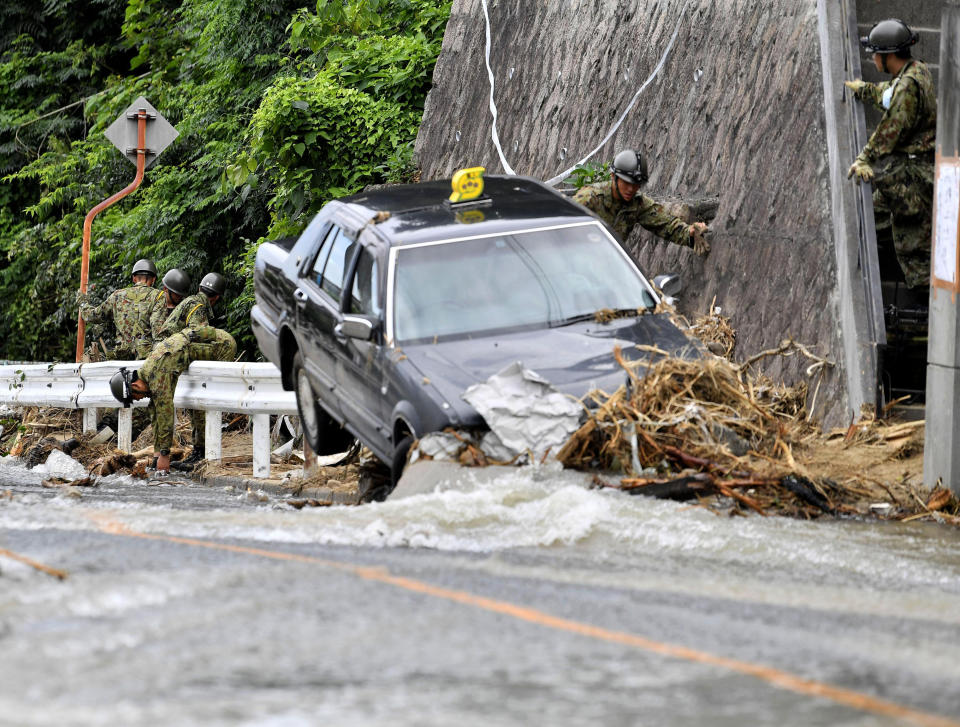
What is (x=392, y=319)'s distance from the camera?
29.5 ft

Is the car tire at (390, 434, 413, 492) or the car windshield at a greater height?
the car windshield

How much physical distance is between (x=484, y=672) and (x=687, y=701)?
22.9 inches

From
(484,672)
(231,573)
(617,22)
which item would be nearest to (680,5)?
(617,22)

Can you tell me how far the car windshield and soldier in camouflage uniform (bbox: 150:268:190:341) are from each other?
5.94 meters

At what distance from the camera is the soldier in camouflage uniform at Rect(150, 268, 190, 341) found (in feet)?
48.8

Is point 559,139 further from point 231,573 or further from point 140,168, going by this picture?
point 231,573

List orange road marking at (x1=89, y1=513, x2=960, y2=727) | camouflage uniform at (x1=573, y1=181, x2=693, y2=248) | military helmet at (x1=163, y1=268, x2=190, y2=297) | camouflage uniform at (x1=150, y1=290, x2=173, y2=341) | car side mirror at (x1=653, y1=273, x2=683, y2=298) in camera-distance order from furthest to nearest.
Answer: camouflage uniform at (x1=150, y1=290, x2=173, y2=341) → military helmet at (x1=163, y1=268, x2=190, y2=297) → camouflage uniform at (x1=573, y1=181, x2=693, y2=248) → car side mirror at (x1=653, y1=273, x2=683, y2=298) → orange road marking at (x1=89, y1=513, x2=960, y2=727)

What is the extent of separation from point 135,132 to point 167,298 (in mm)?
4599

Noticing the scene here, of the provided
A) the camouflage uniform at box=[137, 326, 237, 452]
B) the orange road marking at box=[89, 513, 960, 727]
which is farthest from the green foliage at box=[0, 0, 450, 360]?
the orange road marking at box=[89, 513, 960, 727]

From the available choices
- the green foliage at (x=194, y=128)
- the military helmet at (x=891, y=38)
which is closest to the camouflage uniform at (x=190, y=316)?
the green foliage at (x=194, y=128)

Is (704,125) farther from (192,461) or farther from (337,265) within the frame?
(192,461)

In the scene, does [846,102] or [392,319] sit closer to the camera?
[392,319]

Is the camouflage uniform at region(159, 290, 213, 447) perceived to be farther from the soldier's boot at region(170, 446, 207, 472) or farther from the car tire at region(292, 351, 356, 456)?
the car tire at region(292, 351, 356, 456)

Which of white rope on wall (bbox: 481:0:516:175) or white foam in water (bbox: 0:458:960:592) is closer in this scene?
white foam in water (bbox: 0:458:960:592)
